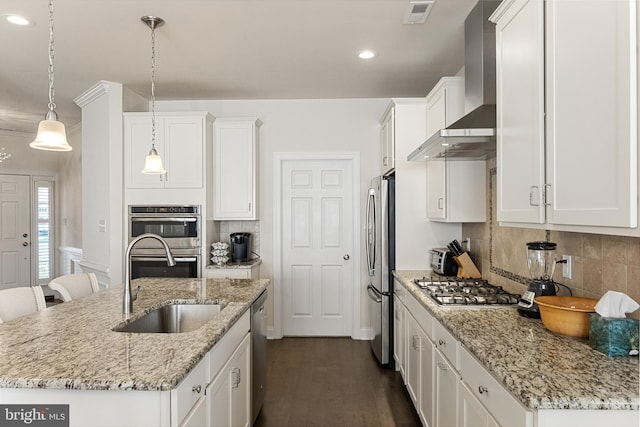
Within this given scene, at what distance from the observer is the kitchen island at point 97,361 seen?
1228 mm

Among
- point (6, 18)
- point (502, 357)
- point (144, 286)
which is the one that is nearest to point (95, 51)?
point (6, 18)

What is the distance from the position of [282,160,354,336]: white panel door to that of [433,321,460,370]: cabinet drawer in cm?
254

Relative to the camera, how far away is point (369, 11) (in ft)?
8.68

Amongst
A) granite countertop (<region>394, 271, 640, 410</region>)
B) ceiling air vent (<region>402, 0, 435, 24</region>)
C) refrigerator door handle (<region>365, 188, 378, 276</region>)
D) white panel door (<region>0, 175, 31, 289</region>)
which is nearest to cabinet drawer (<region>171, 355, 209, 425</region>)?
granite countertop (<region>394, 271, 640, 410</region>)

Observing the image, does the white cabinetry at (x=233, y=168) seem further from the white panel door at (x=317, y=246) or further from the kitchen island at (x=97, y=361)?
the kitchen island at (x=97, y=361)

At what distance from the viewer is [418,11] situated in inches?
103

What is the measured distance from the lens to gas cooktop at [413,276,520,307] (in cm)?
221

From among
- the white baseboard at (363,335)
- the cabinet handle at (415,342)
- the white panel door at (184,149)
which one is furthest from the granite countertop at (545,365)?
the white panel door at (184,149)

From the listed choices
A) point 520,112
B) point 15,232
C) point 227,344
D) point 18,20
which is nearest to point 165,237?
point 18,20

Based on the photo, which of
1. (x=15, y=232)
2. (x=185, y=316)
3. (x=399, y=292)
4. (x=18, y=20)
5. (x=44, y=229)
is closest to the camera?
(x=185, y=316)

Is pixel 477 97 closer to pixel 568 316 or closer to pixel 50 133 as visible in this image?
pixel 568 316

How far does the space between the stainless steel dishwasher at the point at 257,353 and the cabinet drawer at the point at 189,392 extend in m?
0.89

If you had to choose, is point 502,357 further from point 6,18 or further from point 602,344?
point 6,18

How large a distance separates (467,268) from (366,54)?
6.38ft
